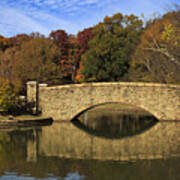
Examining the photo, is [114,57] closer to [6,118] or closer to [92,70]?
[92,70]

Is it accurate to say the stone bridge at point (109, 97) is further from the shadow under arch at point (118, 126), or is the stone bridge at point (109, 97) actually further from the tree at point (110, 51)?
the tree at point (110, 51)

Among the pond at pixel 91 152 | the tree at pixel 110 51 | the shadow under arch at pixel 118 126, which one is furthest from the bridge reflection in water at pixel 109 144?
the tree at pixel 110 51

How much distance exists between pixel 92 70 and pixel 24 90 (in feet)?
37.1

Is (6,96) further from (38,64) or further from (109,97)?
(38,64)

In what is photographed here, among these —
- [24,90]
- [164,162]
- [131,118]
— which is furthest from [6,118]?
[164,162]

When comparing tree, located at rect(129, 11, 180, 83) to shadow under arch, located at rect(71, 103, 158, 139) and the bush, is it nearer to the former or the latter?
shadow under arch, located at rect(71, 103, 158, 139)

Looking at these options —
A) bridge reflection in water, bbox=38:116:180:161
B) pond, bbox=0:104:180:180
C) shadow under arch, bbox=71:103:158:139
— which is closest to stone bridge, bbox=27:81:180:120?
pond, bbox=0:104:180:180

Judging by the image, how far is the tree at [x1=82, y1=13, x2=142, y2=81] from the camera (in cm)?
3847

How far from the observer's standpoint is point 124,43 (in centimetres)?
3988

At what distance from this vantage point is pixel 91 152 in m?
16.0

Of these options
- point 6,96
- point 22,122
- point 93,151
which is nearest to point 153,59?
point 6,96

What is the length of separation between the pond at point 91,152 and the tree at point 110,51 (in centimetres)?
1443

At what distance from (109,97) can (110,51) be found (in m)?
14.7

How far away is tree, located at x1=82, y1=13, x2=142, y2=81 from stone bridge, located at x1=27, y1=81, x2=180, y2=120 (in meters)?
13.3
